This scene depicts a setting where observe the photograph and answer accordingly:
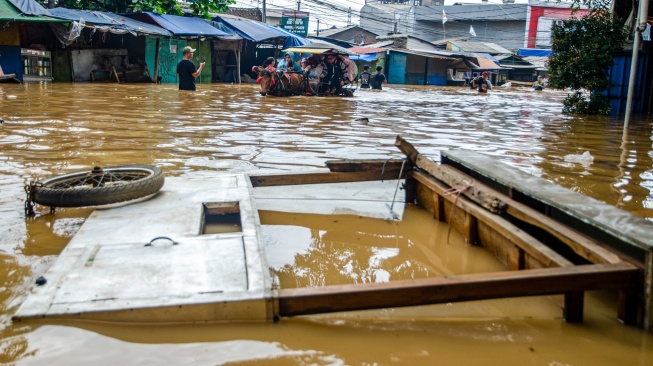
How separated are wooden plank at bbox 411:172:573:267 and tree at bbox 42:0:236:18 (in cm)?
2545

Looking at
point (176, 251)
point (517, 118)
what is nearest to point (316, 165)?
point (176, 251)

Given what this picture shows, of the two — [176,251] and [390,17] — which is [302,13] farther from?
[176,251]

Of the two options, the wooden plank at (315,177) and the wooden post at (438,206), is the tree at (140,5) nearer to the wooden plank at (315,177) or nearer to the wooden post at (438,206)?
the wooden plank at (315,177)

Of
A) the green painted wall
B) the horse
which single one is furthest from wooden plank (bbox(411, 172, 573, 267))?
the green painted wall

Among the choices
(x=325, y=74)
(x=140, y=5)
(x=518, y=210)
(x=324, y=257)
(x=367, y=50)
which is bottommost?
(x=324, y=257)

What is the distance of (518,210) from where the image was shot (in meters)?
3.83

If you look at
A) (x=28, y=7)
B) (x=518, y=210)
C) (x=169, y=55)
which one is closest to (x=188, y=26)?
(x=169, y=55)

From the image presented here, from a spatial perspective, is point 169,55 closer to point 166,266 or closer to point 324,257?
point 324,257

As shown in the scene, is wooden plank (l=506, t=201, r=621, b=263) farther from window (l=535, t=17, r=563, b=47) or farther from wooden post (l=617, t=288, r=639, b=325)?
window (l=535, t=17, r=563, b=47)

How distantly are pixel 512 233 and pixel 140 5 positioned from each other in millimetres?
26788

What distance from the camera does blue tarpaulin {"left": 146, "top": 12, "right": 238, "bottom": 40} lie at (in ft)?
84.7

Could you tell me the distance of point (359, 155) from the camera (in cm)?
766

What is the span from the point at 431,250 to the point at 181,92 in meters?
15.7

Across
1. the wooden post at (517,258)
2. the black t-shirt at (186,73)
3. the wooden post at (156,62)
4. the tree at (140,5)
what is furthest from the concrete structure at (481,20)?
the wooden post at (517,258)
